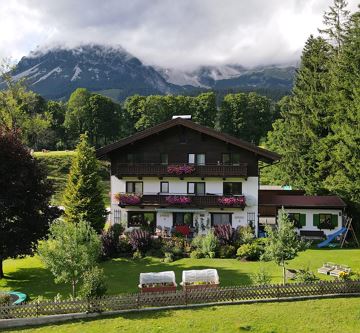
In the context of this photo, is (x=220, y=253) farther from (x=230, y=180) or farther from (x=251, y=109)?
(x=251, y=109)

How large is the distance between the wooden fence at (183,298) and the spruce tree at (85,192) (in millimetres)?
17751

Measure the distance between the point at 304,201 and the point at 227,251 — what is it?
10475mm

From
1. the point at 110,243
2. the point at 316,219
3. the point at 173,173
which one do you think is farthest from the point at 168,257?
the point at 316,219

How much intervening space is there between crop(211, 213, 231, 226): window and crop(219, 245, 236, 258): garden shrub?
555cm

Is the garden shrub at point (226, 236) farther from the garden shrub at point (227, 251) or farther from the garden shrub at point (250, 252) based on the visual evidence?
the garden shrub at point (250, 252)

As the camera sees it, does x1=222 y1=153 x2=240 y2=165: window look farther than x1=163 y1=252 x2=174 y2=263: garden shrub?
Yes

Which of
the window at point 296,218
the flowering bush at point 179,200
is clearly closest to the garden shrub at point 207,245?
the flowering bush at point 179,200

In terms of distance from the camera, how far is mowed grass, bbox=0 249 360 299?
24.1 meters

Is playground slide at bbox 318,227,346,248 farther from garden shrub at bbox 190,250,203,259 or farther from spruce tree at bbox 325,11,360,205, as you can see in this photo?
garden shrub at bbox 190,250,203,259

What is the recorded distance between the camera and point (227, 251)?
1217 inches

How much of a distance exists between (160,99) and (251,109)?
22.7 meters

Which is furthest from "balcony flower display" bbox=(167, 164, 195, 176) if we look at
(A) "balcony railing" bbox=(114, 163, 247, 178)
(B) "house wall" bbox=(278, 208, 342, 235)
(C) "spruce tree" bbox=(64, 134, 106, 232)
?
(B) "house wall" bbox=(278, 208, 342, 235)

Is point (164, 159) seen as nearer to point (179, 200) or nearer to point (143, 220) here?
point (179, 200)

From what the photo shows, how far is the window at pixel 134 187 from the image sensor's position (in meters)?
37.9
